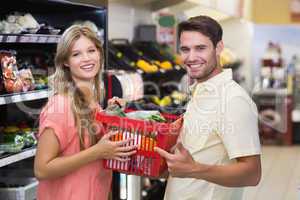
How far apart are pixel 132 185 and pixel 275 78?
19.5 feet

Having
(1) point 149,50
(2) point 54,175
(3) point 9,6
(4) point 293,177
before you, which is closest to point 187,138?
(2) point 54,175

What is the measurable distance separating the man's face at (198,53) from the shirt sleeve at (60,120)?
1.71 ft

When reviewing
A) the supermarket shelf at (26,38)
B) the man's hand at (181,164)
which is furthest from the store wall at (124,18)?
the man's hand at (181,164)

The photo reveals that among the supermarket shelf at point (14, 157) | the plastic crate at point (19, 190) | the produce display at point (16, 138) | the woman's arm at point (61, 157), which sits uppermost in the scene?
the woman's arm at point (61, 157)

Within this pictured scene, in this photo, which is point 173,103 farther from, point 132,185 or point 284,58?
point 284,58

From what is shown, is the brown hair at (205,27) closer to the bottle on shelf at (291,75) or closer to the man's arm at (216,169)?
the man's arm at (216,169)

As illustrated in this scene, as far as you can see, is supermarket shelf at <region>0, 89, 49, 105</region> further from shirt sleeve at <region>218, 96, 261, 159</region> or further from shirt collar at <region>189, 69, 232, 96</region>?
shirt sleeve at <region>218, 96, 261, 159</region>

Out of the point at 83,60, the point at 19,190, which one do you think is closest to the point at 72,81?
the point at 83,60

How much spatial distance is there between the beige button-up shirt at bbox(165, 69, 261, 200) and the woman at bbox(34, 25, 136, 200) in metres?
0.27

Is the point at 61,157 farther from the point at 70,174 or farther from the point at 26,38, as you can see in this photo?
the point at 26,38

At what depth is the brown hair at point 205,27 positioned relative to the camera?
1776mm

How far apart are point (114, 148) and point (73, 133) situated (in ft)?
0.73

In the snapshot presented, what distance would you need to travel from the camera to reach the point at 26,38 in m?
2.78

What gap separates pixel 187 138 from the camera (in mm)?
1930
